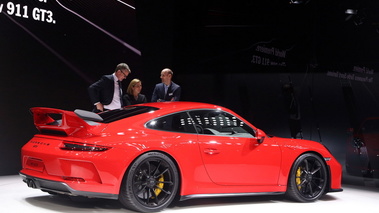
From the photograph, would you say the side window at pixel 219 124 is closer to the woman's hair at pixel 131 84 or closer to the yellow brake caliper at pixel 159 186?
the yellow brake caliper at pixel 159 186

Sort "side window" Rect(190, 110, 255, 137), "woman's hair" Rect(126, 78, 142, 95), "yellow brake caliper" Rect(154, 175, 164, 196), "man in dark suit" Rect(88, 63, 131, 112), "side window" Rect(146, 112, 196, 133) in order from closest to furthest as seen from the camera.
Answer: "yellow brake caliper" Rect(154, 175, 164, 196) → "side window" Rect(146, 112, 196, 133) → "side window" Rect(190, 110, 255, 137) → "man in dark suit" Rect(88, 63, 131, 112) → "woman's hair" Rect(126, 78, 142, 95)

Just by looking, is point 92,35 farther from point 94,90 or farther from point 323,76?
point 323,76

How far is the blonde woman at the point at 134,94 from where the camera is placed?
7781mm

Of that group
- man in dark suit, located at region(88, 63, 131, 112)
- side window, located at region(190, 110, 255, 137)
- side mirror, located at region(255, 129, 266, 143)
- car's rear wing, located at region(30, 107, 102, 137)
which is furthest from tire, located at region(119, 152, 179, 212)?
man in dark suit, located at region(88, 63, 131, 112)

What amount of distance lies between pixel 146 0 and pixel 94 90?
9.40ft

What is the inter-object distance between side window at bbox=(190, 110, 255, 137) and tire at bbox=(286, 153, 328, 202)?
0.78 m

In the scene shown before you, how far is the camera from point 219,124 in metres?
5.62

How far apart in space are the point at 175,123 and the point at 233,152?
733 millimetres

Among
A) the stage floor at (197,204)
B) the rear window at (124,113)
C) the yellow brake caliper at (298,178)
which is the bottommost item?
the stage floor at (197,204)

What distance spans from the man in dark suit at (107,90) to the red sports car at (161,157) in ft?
6.09

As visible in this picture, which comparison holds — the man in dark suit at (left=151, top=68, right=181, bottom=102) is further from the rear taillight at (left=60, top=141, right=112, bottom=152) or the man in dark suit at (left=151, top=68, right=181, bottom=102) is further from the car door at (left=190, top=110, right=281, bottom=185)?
the rear taillight at (left=60, top=141, right=112, bottom=152)

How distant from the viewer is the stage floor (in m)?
5.03

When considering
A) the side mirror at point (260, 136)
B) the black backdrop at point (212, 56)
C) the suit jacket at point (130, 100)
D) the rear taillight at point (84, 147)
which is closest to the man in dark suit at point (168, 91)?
the suit jacket at point (130, 100)

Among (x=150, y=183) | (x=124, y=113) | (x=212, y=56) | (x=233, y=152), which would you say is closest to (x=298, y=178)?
(x=233, y=152)
